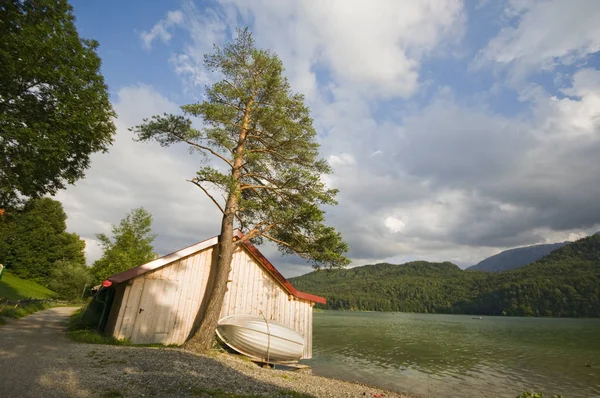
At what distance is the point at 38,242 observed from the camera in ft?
177

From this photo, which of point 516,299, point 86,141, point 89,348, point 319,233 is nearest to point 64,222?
point 86,141

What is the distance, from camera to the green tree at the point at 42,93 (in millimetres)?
11469

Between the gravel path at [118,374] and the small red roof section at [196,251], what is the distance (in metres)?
2.96

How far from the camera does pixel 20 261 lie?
52125mm

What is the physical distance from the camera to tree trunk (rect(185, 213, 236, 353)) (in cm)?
1271

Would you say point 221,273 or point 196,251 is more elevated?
point 196,251

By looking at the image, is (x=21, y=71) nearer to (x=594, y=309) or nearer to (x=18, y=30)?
(x=18, y=30)

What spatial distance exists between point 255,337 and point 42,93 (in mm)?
14293

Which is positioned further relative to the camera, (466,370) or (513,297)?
(513,297)

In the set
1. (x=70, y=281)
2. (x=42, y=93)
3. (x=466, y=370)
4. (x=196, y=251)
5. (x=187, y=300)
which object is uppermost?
(x=42, y=93)

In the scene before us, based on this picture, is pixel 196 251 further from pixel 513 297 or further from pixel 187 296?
pixel 513 297

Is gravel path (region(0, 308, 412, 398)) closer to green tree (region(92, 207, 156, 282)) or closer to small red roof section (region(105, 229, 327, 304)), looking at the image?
small red roof section (region(105, 229, 327, 304))

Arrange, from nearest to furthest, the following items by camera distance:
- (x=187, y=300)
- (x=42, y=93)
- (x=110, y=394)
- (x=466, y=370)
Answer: (x=110, y=394) → (x=42, y=93) → (x=187, y=300) → (x=466, y=370)

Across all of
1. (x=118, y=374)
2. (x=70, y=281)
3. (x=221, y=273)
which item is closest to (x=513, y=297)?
(x=70, y=281)
